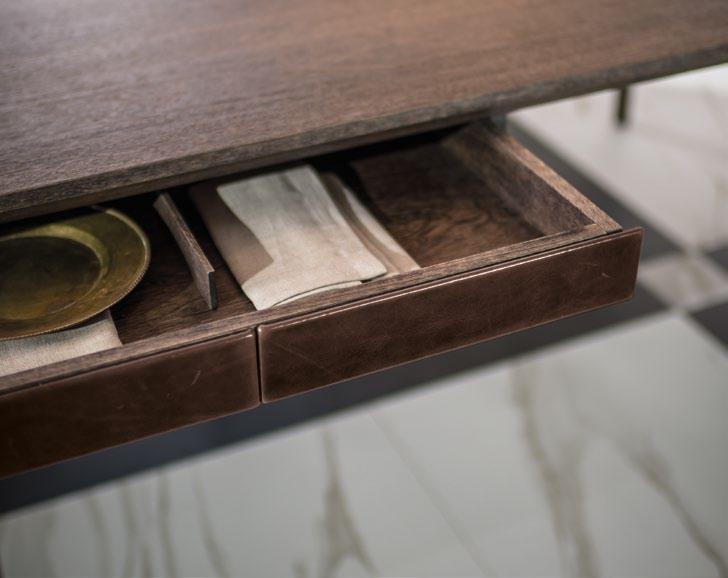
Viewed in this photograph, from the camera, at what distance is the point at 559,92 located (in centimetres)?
86

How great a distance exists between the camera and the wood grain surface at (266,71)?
762 mm

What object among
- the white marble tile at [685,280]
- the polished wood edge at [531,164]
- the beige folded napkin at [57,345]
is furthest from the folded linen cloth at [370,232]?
the white marble tile at [685,280]

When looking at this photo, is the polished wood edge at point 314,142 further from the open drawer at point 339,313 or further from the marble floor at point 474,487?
the marble floor at point 474,487

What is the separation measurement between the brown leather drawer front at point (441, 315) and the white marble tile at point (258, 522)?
0.50 m

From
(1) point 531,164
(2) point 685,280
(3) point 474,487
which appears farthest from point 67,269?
(2) point 685,280

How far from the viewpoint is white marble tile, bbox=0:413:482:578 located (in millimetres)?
1200

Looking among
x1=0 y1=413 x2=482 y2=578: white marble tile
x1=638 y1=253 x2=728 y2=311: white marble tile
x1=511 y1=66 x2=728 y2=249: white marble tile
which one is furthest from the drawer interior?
x1=511 y1=66 x2=728 y2=249: white marble tile

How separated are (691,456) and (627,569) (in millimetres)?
220

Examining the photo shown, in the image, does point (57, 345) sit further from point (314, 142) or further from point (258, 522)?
point (258, 522)

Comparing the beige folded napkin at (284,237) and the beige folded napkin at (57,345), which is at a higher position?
the beige folded napkin at (284,237)

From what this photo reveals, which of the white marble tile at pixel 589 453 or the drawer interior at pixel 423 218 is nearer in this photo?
the drawer interior at pixel 423 218

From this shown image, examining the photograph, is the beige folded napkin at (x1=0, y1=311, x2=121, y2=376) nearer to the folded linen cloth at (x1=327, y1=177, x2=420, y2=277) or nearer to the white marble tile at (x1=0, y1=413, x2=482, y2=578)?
the folded linen cloth at (x1=327, y1=177, x2=420, y2=277)

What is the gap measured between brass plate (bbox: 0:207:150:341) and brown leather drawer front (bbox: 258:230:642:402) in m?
0.15

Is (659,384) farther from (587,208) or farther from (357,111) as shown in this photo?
(357,111)
